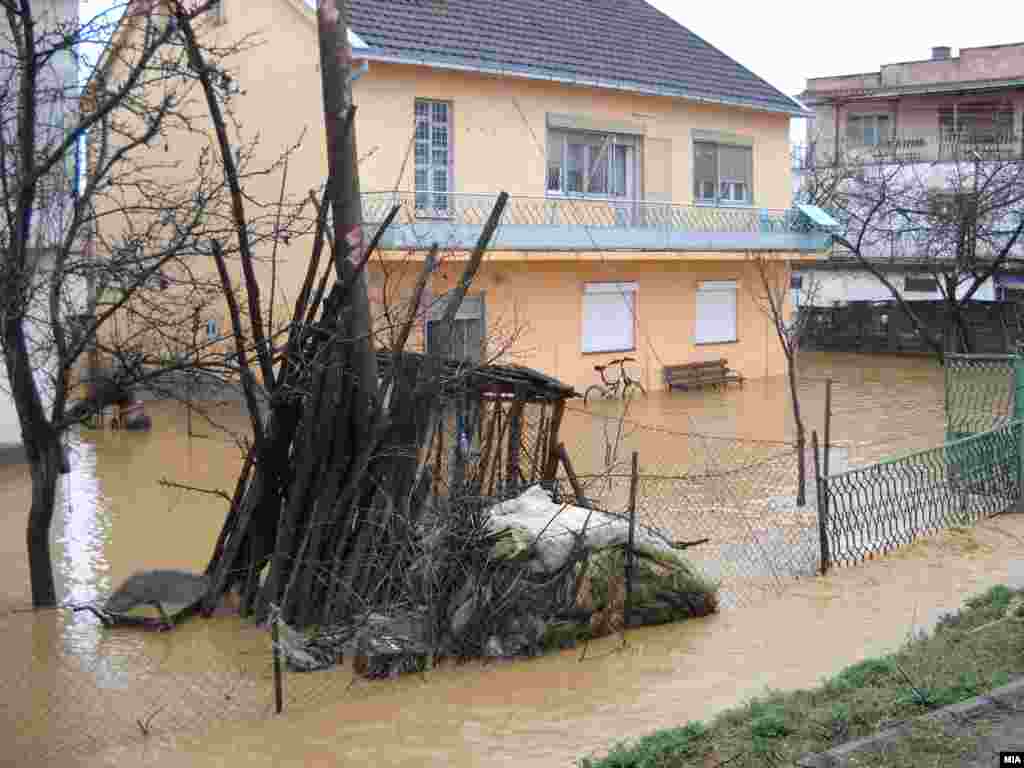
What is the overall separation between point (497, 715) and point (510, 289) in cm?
1791

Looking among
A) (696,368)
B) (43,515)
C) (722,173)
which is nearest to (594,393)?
(696,368)

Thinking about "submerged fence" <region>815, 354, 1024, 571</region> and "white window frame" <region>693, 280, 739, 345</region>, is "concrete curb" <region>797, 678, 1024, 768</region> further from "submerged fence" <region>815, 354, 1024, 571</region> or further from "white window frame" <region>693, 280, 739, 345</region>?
"white window frame" <region>693, 280, 739, 345</region>

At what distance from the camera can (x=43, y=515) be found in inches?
395

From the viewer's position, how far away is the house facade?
42.3m

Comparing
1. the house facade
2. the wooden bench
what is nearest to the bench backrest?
the wooden bench

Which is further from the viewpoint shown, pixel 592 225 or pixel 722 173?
pixel 722 173

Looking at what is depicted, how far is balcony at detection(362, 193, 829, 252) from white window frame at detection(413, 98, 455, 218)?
58 mm

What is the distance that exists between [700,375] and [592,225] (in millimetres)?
5187

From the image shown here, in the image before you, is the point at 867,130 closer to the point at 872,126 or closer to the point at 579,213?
the point at 872,126

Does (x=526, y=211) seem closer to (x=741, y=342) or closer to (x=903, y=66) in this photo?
(x=741, y=342)

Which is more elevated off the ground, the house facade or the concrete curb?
the house facade

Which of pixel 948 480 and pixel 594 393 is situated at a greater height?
pixel 948 480

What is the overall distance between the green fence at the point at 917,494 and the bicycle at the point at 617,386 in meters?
12.6

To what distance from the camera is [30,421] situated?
9609 millimetres
